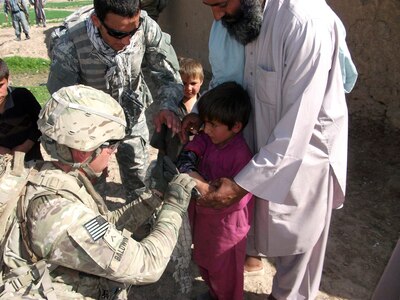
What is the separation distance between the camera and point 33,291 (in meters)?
1.76

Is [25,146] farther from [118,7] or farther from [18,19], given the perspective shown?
[18,19]

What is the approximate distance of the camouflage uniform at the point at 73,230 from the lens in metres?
1.68

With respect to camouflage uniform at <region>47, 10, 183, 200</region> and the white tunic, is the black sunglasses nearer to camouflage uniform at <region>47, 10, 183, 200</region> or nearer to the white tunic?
camouflage uniform at <region>47, 10, 183, 200</region>

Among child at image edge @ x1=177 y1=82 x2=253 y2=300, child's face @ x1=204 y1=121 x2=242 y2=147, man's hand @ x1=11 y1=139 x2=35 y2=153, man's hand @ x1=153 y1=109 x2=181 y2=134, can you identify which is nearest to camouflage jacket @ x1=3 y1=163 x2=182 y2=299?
child at image edge @ x1=177 y1=82 x2=253 y2=300

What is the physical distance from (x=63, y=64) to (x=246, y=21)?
1.50 metres

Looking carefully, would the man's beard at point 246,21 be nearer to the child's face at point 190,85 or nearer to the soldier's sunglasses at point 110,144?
the soldier's sunglasses at point 110,144

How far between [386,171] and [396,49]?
1344 millimetres

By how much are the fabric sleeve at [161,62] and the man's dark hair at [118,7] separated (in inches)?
23.3

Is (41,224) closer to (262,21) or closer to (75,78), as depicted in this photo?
(262,21)

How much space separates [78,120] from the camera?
181 cm

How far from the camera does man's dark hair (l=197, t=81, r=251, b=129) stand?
227cm

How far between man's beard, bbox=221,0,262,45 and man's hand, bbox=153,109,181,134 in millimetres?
713

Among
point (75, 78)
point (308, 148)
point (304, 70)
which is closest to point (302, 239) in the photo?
point (308, 148)

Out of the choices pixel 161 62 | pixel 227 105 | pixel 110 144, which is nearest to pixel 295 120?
pixel 227 105
